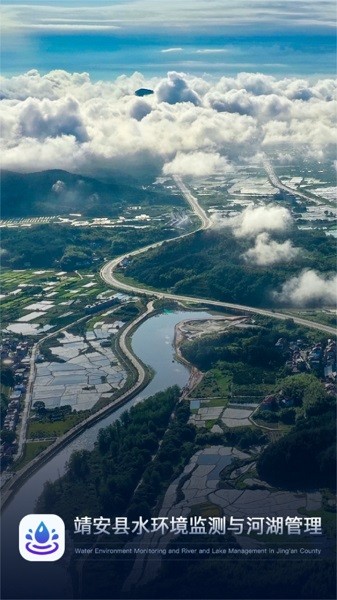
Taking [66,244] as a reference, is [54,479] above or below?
above

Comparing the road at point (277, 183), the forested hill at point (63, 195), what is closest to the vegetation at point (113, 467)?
the forested hill at point (63, 195)

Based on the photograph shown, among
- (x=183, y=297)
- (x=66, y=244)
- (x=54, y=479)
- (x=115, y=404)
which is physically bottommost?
(x=66, y=244)

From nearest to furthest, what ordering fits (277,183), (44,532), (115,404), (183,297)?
(44,532)
(115,404)
(183,297)
(277,183)

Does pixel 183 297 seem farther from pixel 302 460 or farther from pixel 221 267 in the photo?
pixel 302 460

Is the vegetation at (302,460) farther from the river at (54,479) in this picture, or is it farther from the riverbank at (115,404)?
the riverbank at (115,404)

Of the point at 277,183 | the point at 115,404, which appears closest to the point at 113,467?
A: the point at 115,404

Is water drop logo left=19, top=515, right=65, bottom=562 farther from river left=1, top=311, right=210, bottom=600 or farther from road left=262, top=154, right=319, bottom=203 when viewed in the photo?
road left=262, top=154, right=319, bottom=203

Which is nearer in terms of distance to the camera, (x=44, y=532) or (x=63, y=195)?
(x=44, y=532)
